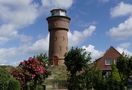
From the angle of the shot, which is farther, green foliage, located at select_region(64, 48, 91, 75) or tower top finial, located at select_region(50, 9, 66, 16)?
tower top finial, located at select_region(50, 9, 66, 16)

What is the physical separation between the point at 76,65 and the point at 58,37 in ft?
94.4

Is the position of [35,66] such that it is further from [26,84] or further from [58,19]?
[58,19]

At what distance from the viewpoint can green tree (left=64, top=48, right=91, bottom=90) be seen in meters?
52.9

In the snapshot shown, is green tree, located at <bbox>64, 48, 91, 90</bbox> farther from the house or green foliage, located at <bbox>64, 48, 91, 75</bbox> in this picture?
the house

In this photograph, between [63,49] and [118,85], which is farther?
[63,49]

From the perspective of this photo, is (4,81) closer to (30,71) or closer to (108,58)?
(30,71)

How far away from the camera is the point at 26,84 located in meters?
45.8

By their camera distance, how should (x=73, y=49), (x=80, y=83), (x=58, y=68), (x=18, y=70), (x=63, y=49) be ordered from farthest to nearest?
1. (x=63, y=49)
2. (x=58, y=68)
3. (x=73, y=49)
4. (x=80, y=83)
5. (x=18, y=70)

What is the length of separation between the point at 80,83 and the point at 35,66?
9393mm

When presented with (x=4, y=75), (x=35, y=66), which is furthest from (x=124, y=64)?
(x=4, y=75)

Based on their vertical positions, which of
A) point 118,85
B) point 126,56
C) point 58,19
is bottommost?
point 118,85

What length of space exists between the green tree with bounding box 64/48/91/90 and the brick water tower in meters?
25.6

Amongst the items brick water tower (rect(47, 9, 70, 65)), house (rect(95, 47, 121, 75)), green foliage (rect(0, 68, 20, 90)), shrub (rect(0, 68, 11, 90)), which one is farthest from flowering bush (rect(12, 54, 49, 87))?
house (rect(95, 47, 121, 75))

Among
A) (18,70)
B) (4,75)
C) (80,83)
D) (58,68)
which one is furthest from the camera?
(58,68)
